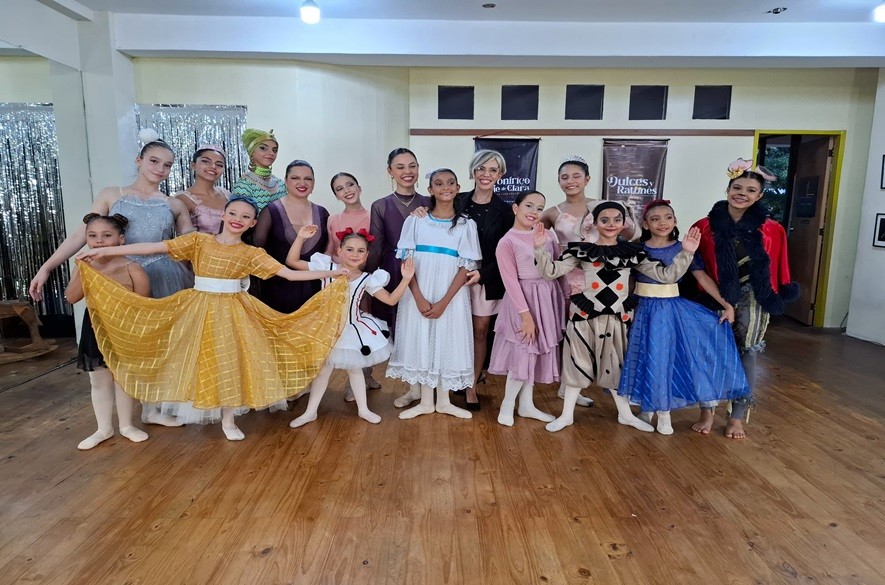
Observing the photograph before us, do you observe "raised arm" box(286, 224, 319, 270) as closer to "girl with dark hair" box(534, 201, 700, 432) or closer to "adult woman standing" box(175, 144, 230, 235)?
"adult woman standing" box(175, 144, 230, 235)

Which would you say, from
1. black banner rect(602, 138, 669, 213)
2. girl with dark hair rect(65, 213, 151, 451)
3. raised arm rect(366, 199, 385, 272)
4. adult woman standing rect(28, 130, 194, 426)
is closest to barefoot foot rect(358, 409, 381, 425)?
raised arm rect(366, 199, 385, 272)

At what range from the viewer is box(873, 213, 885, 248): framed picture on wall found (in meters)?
5.23

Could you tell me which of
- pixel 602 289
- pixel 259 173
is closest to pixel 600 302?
pixel 602 289

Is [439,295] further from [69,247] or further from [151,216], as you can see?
[69,247]

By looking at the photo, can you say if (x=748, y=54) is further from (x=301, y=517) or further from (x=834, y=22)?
(x=301, y=517)

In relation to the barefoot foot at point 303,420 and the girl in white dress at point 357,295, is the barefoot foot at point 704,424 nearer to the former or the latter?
the girl in white dress at point 357,295

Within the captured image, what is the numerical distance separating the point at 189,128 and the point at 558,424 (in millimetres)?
4343

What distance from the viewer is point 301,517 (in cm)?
212

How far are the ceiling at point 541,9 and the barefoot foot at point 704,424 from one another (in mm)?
3254

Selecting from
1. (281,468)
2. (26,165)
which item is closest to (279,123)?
(26,165)

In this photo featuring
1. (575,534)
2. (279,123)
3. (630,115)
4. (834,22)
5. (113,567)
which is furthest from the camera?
(630,115)

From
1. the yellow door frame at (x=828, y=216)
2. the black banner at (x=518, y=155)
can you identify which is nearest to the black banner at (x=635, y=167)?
the black banner at (x=518, y=155)

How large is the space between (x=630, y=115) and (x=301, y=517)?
5.18m

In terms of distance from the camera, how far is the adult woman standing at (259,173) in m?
3.39
